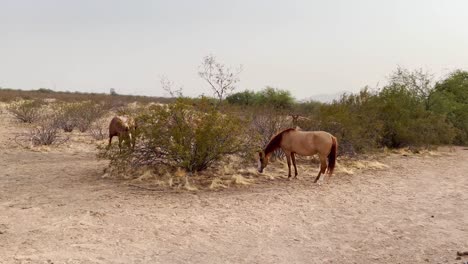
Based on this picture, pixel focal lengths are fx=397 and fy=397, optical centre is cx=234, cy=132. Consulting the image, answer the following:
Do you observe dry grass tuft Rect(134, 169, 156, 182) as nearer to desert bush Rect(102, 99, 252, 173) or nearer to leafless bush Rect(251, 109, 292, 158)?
desert bush Rect(102, 99, 252, 173)

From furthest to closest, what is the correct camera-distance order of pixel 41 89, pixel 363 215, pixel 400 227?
1. pixel 41 89
2. pixel 363 215
3. pixel 400 227

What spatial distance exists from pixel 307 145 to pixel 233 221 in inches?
140

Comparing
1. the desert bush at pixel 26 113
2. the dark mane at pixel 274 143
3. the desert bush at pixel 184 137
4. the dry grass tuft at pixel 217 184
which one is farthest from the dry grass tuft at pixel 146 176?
the desert bush at pixel 26 113

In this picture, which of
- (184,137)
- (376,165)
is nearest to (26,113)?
(184,137)

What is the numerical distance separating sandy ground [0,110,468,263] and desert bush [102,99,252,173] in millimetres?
1130

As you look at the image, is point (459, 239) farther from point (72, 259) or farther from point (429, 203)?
point (72, 259)

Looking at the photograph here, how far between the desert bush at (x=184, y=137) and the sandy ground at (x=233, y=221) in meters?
1.13

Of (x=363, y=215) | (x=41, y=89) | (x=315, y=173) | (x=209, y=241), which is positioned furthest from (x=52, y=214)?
(x=41, y=89)

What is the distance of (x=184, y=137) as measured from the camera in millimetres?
9055

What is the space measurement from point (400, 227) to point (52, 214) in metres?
5.50

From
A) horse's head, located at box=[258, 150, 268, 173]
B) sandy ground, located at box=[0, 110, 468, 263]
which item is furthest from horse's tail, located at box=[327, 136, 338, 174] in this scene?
horse's head, located at box=[258, 150, 268, 173]

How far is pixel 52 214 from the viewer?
20.9 ft

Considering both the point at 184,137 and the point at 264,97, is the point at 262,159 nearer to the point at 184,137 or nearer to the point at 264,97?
the point at 184,137

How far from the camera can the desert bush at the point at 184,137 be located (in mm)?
9016
